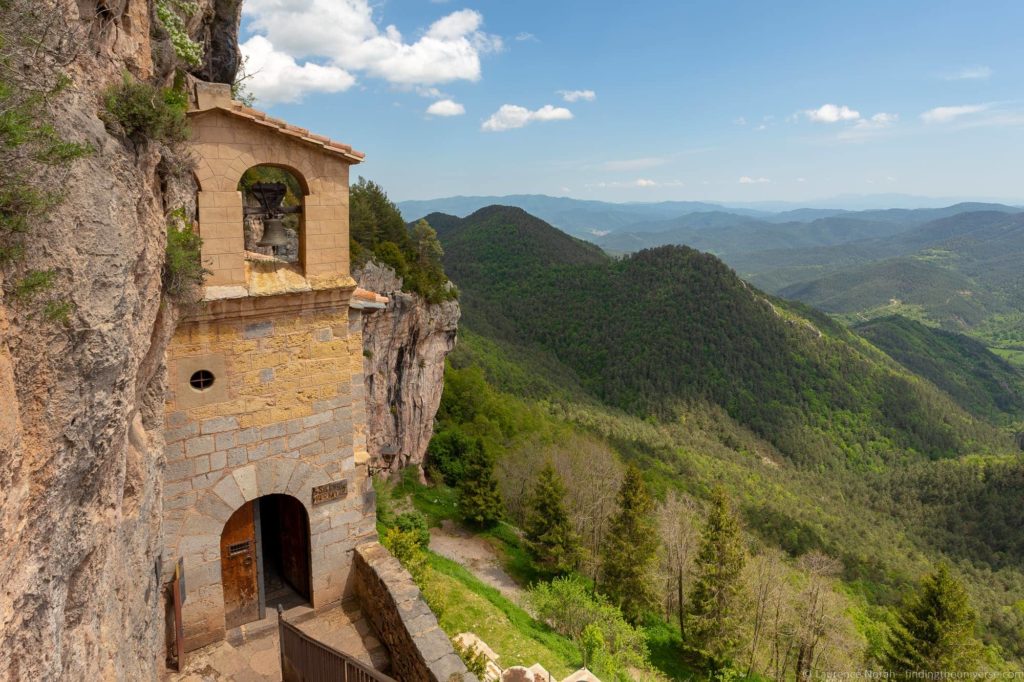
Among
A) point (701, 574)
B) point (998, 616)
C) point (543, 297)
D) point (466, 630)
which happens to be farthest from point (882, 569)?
point (543, 297)

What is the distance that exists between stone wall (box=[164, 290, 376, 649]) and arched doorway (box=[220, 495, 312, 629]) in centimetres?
42

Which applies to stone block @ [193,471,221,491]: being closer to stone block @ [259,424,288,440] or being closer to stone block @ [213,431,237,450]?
stone block @ [213,431,237,450]

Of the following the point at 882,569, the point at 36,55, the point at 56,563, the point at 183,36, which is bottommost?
the point at 882,569

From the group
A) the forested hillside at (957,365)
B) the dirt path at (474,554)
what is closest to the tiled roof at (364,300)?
the dirt path at (474,554)

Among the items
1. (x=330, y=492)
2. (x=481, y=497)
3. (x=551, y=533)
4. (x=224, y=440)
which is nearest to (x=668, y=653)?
(x=551, y=533)

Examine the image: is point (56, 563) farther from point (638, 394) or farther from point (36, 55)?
point (638, 394)

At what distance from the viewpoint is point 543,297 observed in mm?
105188

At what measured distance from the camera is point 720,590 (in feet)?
82.5

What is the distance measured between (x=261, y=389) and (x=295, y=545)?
279cm

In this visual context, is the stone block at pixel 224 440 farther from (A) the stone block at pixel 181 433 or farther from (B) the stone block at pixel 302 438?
(B) the stone block at pixel 302 438

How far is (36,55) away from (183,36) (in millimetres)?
3687

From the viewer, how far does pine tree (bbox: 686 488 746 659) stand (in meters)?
25.0

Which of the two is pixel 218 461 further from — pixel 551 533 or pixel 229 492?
pixel 551 533

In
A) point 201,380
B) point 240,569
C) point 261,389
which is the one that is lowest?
point 240,569
